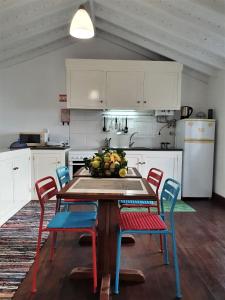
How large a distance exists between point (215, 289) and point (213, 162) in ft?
9.31

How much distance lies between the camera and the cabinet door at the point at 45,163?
13.3 ft

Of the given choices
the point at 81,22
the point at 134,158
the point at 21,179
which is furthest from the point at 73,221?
the point at 134,158

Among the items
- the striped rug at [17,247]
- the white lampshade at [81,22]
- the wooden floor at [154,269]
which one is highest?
the white lampshade at [81,22]

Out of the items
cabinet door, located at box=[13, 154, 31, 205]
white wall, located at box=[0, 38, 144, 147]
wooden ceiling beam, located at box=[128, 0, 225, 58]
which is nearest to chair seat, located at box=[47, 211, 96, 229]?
cabinet door, located at box=[13, 154, 31, 205]

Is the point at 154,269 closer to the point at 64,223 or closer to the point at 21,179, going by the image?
the point at 64,223

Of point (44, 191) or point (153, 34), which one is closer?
point (44, 191)

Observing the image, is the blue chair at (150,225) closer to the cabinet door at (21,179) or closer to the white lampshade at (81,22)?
the white lampshade at (81,22)

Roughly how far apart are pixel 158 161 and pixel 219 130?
1.18 m

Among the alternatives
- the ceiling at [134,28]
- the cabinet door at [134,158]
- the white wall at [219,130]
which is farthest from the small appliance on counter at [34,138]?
the white wall at [219,130]

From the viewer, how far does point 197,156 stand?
4.27 m

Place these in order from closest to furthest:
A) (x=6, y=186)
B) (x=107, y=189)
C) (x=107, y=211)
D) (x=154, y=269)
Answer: (x=107, y=189) → (x=107, y=211) → (x=154, y=269) → (x=6, y=186)

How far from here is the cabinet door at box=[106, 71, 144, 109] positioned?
4246 millimetres

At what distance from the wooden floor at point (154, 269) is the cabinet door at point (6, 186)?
0.84m

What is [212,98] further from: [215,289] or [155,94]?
[215,289]
